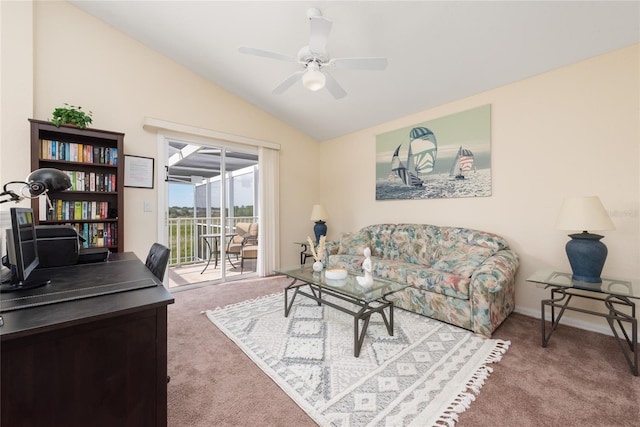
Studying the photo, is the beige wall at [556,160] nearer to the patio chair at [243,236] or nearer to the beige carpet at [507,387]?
the beige carpet at [507,387]

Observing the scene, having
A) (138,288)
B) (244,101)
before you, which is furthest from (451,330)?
(244,101)

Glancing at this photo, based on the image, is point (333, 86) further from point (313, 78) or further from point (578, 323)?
point (578, 323)

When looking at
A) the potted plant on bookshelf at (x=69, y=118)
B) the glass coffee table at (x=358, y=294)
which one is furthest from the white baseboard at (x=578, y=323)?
the potted plant on bookshelf at (x=69, y=118)

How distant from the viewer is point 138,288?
1228mm

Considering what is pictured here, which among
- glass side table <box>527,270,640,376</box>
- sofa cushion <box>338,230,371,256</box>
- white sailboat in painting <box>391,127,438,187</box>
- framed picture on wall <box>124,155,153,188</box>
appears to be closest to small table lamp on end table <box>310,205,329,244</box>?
sofa cushion <box>338,230,371,256</box>

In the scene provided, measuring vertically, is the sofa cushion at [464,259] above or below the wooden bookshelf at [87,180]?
below

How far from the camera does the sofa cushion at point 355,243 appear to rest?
3740mm

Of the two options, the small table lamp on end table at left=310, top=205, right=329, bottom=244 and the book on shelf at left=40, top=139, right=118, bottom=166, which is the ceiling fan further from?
the small table lamp on end table at left=310, top=205, right=329, bottom=244

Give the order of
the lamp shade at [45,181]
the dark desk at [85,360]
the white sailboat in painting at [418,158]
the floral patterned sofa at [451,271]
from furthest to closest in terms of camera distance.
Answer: the white sailboat in painting at [418,158] → the floral patterned sofa at [451,271] → the lamp shade at [45,181] → the dark desk at [85,360]

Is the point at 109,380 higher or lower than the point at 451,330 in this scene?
higher

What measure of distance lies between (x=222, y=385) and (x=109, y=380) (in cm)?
84

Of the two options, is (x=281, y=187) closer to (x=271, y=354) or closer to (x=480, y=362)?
(x=271, y=354)

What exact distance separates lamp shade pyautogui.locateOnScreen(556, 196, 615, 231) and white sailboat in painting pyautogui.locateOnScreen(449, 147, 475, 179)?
1149 mm

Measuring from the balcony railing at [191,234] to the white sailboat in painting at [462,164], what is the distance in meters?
3.16
